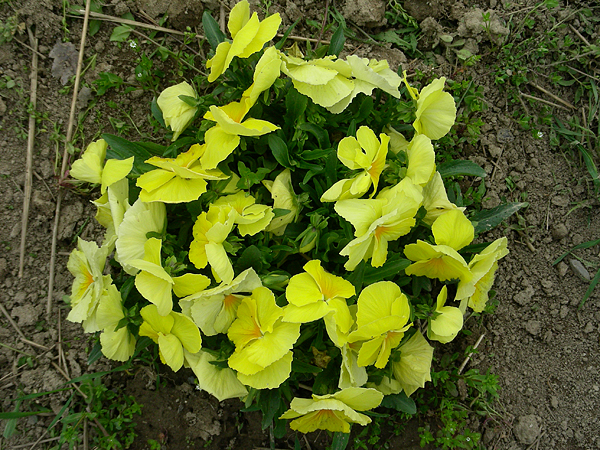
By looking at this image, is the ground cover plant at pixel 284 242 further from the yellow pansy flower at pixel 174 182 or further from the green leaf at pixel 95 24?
the green leaf at pixel 95 24

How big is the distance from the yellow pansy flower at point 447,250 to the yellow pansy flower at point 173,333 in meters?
0.82

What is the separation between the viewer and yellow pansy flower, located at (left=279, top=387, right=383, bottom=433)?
156cm

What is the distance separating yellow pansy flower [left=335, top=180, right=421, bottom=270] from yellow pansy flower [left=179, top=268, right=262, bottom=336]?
0.34 metres

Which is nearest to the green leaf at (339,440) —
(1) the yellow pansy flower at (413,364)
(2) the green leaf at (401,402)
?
(2) the green leaf at (401,402)

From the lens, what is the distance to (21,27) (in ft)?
7.92

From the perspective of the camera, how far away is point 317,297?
1.56m

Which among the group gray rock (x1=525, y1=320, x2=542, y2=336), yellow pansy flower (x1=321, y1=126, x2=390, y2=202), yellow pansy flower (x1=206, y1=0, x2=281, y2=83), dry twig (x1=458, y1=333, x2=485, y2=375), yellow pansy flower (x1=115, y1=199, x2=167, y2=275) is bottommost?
dry twig (x1=458, y1=333, x2=485, y2=375)

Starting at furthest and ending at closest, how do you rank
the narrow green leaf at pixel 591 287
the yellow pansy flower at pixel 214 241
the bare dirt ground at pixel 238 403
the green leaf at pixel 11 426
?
1. the narrow green leaf at pixel 591 287
2. the bare dirt ground at pixel 238 403
3. the green leaf at pixel 11 426
4. the yellow pansy flower at pixel 214 241

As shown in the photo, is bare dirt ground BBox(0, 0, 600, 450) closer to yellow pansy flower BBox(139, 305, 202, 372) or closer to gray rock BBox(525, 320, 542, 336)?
gray rock BBox(525, 320, 542, 336)

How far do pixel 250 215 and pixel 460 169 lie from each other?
3.29 feet

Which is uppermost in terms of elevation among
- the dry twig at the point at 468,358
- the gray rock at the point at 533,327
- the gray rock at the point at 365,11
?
the gray rock at the point at 365,11

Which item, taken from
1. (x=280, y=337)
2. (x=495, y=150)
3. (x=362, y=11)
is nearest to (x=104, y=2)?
(x=362, y=11)

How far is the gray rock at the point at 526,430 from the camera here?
2414mm

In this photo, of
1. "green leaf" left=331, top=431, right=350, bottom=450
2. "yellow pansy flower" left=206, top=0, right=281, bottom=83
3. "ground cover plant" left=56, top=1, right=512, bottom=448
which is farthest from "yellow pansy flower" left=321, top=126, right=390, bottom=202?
"green leaf" left=331, top=431, right=350, bottom=450
